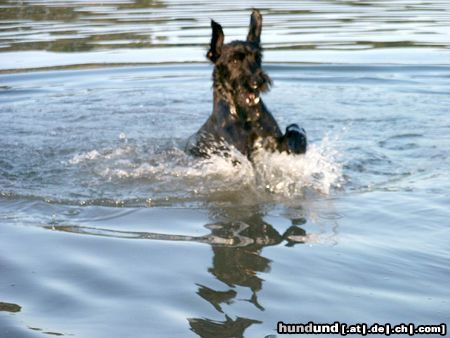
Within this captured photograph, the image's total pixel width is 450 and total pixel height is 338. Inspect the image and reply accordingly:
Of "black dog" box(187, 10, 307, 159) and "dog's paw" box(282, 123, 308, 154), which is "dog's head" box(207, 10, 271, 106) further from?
"dog's paw" box(282, 123, 308, 154)

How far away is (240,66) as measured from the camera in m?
7.70

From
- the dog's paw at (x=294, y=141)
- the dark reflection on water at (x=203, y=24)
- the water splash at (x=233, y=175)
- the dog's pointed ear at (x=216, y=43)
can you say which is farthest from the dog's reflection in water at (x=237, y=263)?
the dark reflection on water at (x=203, y=24)

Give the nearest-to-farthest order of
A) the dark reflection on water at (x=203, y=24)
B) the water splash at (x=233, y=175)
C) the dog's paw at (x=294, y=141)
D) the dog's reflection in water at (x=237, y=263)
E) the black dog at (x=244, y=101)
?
1. the dog's reflection in water at (x=237, y=263)
2. the water splash at (x=233, y=175)
3. the black dog at (x=244, y=101)
4. the dog's paw at (x=294, y=141)
5. the dark reflection on water at (x=203, y=24)

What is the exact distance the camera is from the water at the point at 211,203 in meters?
5.00

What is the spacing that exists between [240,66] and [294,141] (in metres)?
0.76

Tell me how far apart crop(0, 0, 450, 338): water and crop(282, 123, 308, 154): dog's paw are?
11 cm

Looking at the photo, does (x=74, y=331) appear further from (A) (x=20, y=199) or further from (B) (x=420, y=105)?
(B) (x=420, y=105)

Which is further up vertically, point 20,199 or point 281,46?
point 281,46

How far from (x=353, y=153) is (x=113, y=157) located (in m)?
2.25

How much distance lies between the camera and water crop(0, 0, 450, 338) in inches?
197

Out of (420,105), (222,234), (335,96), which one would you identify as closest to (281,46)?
(335,96)

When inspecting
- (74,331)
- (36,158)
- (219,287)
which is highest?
(36,158)

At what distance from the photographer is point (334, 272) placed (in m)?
5.47

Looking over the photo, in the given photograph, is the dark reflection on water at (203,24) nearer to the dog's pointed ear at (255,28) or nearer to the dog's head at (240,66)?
the dog's pointed ear at (255,28)
